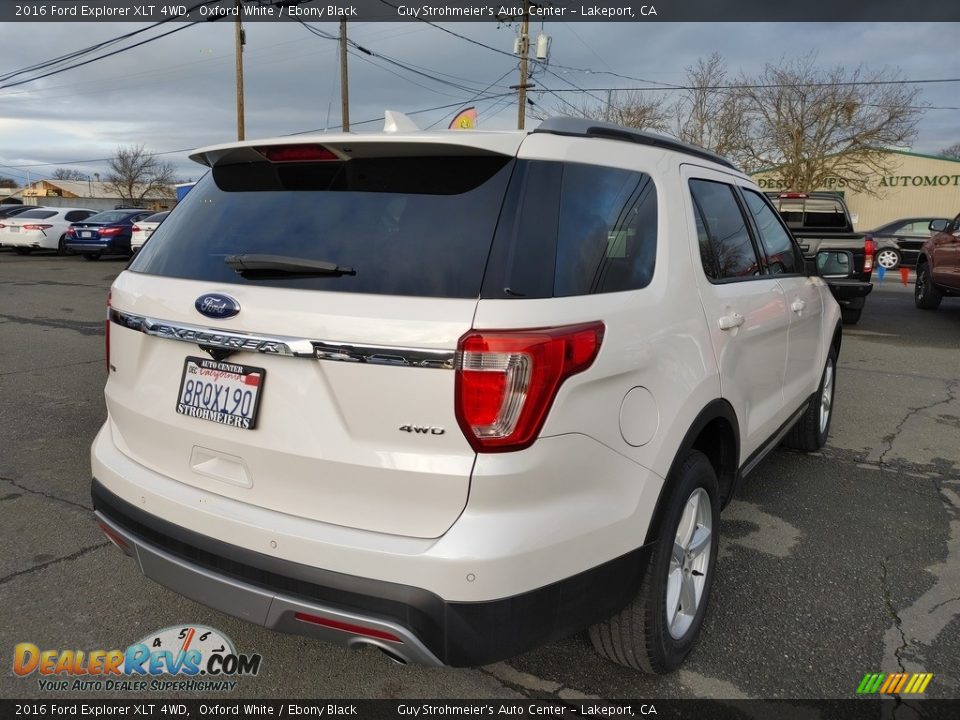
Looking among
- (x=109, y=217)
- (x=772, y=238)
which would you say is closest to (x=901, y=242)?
(x=772, y=238)

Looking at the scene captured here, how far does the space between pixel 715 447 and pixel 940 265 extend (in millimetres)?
10516

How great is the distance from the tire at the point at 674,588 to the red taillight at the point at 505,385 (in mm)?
678

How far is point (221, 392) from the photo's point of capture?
2.23 m

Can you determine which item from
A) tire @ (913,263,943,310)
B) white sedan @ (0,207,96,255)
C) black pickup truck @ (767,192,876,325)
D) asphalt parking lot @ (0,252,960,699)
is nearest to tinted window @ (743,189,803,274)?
asphalt parking lot @ (0,252,960,699)

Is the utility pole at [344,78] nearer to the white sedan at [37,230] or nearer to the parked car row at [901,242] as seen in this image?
the white sedan at [37,230]

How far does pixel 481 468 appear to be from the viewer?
6.24ft

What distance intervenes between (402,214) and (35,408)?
16.0 feet

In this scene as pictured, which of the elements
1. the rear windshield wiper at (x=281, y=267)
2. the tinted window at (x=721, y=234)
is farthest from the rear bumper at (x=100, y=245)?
the rear windshield wiper at (x=281, y=267)

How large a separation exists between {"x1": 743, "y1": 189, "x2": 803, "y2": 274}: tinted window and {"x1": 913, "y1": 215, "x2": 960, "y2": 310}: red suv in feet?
26.9

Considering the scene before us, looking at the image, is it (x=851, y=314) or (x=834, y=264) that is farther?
(x=851, y=314)

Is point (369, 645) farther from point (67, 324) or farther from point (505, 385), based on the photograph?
point (67, 324)

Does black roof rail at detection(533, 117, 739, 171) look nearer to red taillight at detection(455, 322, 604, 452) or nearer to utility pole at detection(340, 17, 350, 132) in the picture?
red taillight at detection(455, 322, 604, 452)

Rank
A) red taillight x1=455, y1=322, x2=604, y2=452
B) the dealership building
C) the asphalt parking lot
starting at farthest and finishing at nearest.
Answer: the dealership building
the asphalt parking lot
red taillight x1=455, y1=322, x2=604, y2=452

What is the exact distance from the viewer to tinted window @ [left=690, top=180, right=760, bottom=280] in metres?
2.93
